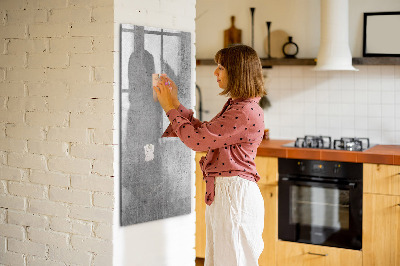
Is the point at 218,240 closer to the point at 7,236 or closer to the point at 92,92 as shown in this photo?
the point at 92,92

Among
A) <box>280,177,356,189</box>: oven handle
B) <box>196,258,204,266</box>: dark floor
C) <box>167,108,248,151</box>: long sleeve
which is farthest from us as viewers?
<box>196,258,204,266</box>: dark floor

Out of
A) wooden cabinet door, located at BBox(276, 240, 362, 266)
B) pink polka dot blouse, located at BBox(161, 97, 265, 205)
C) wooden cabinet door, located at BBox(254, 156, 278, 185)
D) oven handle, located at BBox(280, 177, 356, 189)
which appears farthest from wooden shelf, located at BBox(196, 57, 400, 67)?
pink polka dot blouse, located at BBox(161, 97, 265, 205)

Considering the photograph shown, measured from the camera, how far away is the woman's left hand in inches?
111

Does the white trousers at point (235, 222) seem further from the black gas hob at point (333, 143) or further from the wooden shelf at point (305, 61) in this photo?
the wooden shelf at point (305, 61)

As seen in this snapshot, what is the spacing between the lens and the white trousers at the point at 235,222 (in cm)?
269

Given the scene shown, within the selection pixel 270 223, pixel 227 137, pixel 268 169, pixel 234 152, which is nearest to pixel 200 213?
pixel 270 223

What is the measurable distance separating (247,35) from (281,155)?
1.26 metres

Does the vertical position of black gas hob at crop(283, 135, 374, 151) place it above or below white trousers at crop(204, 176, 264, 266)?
above

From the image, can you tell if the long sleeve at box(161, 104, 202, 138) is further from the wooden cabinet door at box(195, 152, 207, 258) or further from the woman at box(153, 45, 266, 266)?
the wooden cabinet door at box(195, 152, 207, 258)

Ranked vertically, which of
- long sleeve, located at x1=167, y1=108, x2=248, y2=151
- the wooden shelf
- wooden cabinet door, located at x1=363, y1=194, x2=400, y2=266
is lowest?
wooden cabinet door, located at x1=363, y1=194, x2=400, y2=266

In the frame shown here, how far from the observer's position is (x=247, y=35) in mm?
5020

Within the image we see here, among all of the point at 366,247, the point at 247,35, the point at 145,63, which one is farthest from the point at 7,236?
the point at 247,35

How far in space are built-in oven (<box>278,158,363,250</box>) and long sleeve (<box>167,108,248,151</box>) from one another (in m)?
1.63

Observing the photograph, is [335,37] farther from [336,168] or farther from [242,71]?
[242,71]
